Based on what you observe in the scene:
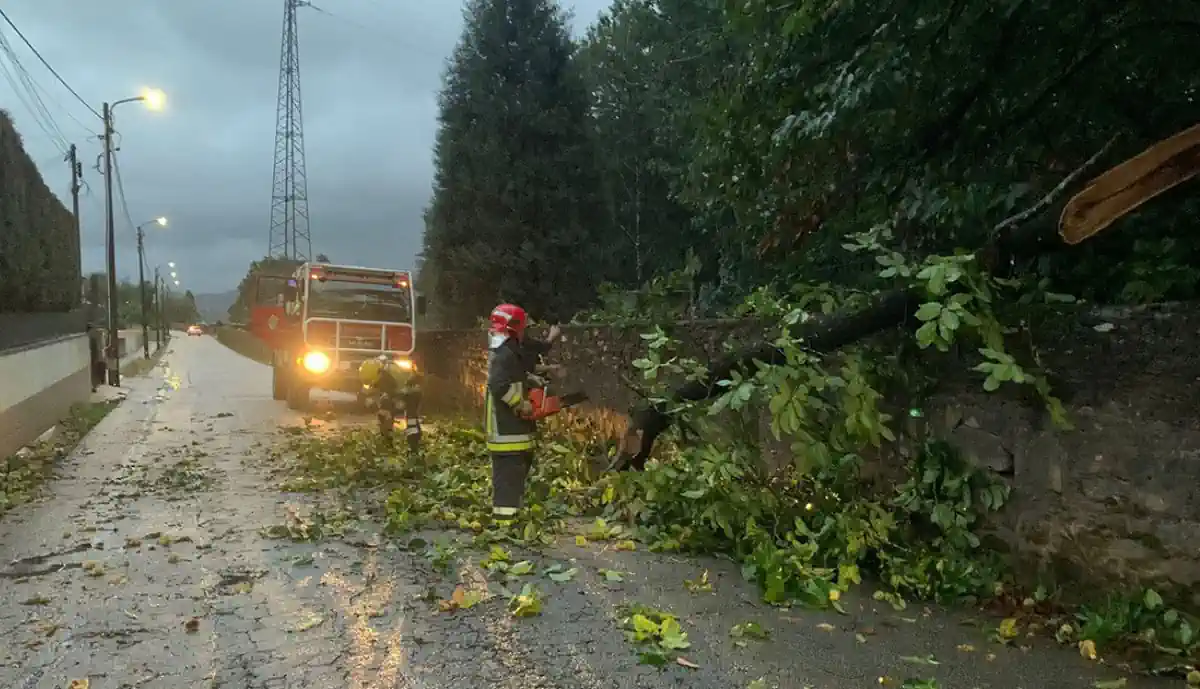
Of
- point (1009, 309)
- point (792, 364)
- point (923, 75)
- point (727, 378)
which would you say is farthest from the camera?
point (727, 378)

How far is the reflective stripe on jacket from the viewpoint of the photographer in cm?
673

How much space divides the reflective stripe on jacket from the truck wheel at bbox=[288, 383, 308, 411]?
9.89m

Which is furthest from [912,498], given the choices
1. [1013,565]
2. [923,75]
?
[923,75]

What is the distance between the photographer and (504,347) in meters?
6.86

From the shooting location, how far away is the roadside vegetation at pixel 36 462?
27.0 feet

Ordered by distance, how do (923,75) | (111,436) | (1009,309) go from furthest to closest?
(111,436)
(923,75)
(1009,309)

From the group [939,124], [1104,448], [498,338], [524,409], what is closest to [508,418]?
[524,409]

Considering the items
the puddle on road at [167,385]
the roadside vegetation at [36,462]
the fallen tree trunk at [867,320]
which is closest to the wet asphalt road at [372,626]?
the roadside vegetation at [36,462]

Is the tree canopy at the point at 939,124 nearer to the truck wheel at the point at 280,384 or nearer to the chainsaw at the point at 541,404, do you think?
the chainsaw at the point at 541,404

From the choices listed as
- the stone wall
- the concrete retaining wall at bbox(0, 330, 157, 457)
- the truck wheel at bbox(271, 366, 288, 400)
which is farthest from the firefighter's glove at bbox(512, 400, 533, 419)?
the truck wheel at bbox(271, 366, 288, 400)

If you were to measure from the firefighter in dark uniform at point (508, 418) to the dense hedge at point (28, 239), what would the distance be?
29.6 feet

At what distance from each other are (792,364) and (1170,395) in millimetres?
1889

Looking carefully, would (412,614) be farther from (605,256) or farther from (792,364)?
(605,256)

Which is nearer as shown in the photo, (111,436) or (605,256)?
(111,436)
